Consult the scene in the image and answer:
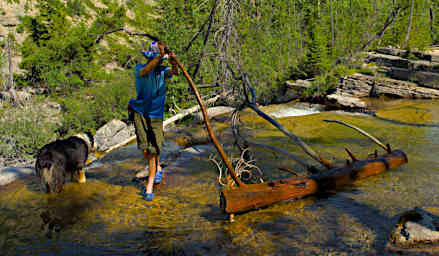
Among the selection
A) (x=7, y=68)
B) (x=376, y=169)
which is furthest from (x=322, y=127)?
(x=7, y=68)

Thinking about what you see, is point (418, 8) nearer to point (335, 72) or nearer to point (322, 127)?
point (335, 72)

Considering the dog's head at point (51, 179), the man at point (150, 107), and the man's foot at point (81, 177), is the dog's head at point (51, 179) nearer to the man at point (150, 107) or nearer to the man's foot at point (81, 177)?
the man's foot at point (81, 177)

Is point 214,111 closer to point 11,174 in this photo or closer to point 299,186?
point 11,174

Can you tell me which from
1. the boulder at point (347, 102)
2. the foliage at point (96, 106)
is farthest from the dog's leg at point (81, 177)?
the boulder at point (347, 102)

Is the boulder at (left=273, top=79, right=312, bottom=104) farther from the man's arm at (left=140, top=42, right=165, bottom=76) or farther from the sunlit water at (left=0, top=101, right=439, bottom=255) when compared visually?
the man's arm at (left=140, top=42, right=165, bottom=76)

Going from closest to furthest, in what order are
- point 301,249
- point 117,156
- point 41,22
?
point 301,249
point 117,156
point 41,22

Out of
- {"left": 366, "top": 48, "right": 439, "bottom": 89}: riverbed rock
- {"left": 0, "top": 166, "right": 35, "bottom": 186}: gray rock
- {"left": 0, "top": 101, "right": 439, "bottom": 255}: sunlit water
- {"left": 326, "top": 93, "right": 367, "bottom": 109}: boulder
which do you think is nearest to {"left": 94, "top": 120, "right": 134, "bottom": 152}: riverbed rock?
{"left": 0, "top": 166, "right": 35, "bottom": 186}: gray rock

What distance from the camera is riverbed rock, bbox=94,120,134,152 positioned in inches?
586

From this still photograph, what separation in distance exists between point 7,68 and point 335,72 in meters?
25.3

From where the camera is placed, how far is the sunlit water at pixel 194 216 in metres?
3.39

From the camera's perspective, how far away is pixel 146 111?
473 cm

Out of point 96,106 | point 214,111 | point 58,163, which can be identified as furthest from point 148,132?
point 96,106

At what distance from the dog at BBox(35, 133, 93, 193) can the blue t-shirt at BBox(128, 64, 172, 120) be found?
142cm

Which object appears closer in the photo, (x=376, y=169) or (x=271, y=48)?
(x=376, y=169)
